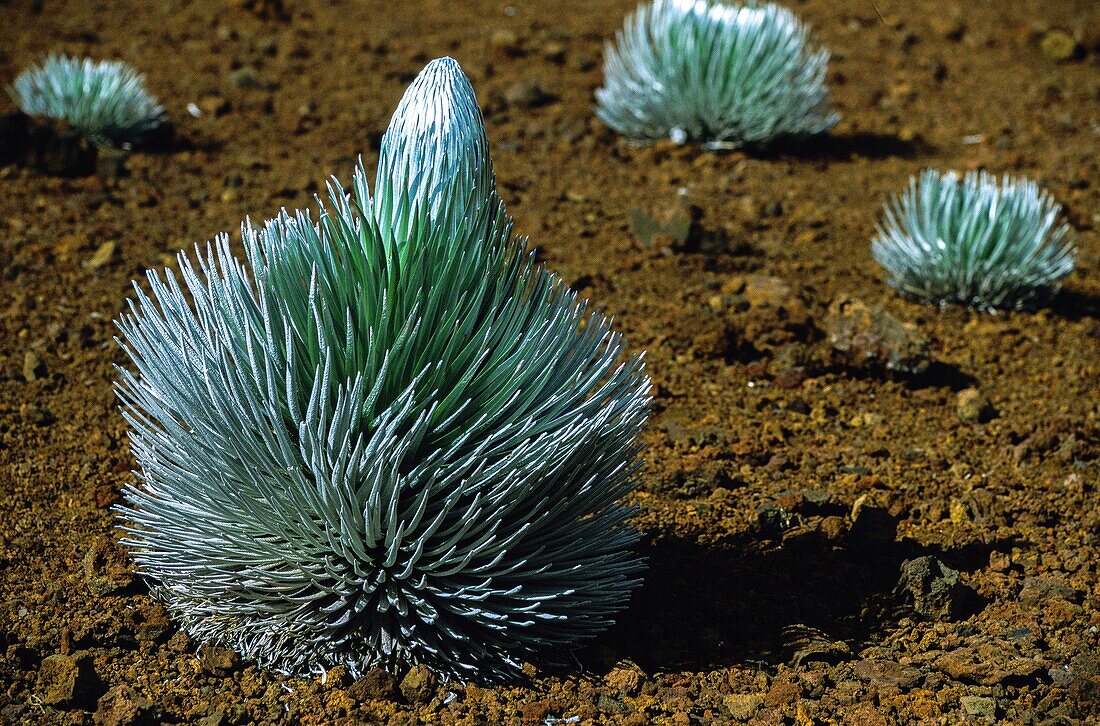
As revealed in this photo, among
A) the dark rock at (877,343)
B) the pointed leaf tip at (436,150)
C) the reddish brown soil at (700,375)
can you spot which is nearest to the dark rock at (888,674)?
the reddish brown soil at (700,375)

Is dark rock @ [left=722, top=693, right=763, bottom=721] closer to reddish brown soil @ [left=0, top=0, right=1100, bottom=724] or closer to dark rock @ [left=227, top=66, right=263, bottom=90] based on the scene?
reddish brown soil @ [left=0, top=0, right=1100, bottom=724]

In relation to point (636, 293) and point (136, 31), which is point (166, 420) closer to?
point (636, 293)

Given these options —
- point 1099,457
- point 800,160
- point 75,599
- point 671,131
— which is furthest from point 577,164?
point 75,599

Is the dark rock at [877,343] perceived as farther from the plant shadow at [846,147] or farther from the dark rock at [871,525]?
the plant shadow at [846,147]

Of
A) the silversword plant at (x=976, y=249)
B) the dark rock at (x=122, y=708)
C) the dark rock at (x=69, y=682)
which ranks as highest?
the silversword plant at (x=976, y=249)

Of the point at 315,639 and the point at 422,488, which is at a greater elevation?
the point at 422,488

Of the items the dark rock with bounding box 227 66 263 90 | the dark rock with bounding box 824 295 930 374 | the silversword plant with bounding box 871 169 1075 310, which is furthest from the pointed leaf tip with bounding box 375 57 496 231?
the dark rock with bounding box 227 66 263 90
